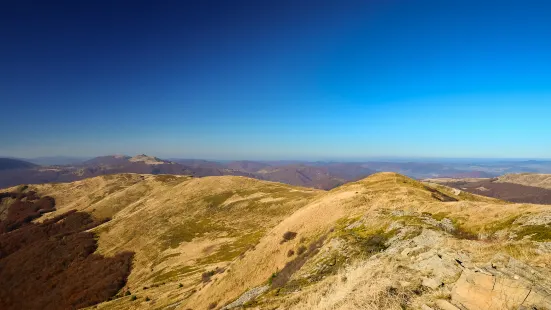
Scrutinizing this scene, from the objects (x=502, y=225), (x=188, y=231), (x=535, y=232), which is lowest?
(x=188, y=231)

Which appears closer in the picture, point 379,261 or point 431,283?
point 431,283

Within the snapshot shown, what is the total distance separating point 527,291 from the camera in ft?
43.0

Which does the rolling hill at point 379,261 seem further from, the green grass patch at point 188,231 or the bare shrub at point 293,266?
the green grass patch at point 188,231

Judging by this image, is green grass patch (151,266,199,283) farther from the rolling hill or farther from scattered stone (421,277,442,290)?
scattered stone (421,277,442,290)

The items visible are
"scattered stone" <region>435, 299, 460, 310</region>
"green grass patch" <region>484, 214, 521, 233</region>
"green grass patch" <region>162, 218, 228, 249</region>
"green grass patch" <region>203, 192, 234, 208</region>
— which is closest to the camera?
"scattered stone" <region>435, 299, 460, 310</region>

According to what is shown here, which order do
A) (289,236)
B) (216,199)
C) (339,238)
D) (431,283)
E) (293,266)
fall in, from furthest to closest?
(216,199), (289,236), (293,266), (339,238), (431,283)

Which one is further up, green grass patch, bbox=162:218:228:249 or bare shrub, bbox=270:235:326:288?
bare shrub, bbox=270:235:326:288

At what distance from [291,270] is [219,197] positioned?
125063 mm

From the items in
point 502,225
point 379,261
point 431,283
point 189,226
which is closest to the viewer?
point 431,283

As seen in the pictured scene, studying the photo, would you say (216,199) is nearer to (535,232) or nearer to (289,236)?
(289,236)

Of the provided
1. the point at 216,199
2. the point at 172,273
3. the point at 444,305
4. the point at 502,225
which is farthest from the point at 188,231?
the point at 444,305

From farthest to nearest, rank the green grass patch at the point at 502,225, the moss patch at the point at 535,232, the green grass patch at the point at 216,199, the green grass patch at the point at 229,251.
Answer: the green grass patch at the point at 216,199, the green grass patch at the point at 229,251, the green grass patch at the point at 502,225, the moss patch at the point at 535,232

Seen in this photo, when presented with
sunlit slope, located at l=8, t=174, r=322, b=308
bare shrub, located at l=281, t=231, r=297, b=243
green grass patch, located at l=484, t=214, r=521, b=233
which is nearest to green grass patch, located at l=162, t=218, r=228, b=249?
sunlit slope, located at l=8, t=174, r=322, b=308

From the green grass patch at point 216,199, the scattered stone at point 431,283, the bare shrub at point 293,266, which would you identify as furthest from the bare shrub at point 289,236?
the green grass patch at point 216,199
